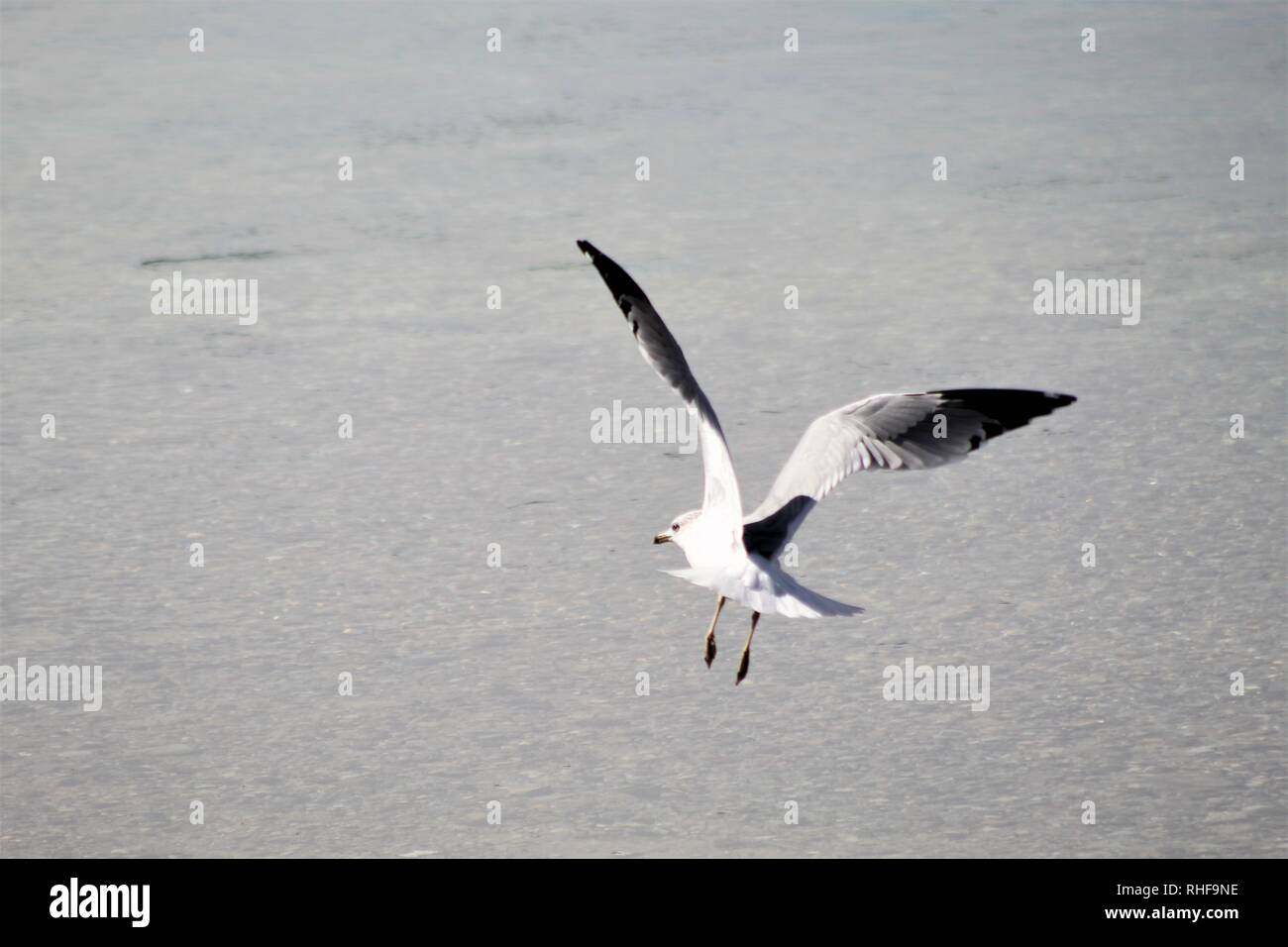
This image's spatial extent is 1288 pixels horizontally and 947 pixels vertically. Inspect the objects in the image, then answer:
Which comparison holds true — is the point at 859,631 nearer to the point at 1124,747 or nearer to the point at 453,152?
the point at 1124,747

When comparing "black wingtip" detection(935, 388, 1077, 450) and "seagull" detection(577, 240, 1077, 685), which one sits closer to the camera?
"seagull" detection(577, 240, 1077, 685)

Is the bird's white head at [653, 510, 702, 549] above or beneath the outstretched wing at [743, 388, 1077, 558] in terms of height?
beneath

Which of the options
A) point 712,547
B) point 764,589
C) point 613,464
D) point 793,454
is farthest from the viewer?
point 613,464

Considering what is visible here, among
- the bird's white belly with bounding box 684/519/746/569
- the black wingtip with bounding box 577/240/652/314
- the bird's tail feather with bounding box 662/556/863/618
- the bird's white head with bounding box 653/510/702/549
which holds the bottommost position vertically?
the bird's tail feather with bounding box 662/556/863/618

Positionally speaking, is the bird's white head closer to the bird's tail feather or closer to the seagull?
the seagull

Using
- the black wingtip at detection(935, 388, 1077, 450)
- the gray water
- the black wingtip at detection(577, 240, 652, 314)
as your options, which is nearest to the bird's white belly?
the gray water

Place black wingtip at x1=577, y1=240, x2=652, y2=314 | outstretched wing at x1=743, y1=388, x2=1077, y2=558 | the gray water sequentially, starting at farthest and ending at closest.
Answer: black wingtip at x1=577, y1=240, x2=652, y2=314 < outstretched wing at x1=743, y1=388, x2=1077, y2=558 < the gray water

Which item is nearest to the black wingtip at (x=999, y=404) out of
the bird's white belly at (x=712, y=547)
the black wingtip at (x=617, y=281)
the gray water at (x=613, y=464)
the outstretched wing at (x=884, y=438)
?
the outstretched wing at (x=884, y=438)

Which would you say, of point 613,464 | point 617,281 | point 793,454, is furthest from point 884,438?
point 613,464

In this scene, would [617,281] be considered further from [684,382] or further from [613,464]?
[613,464]
